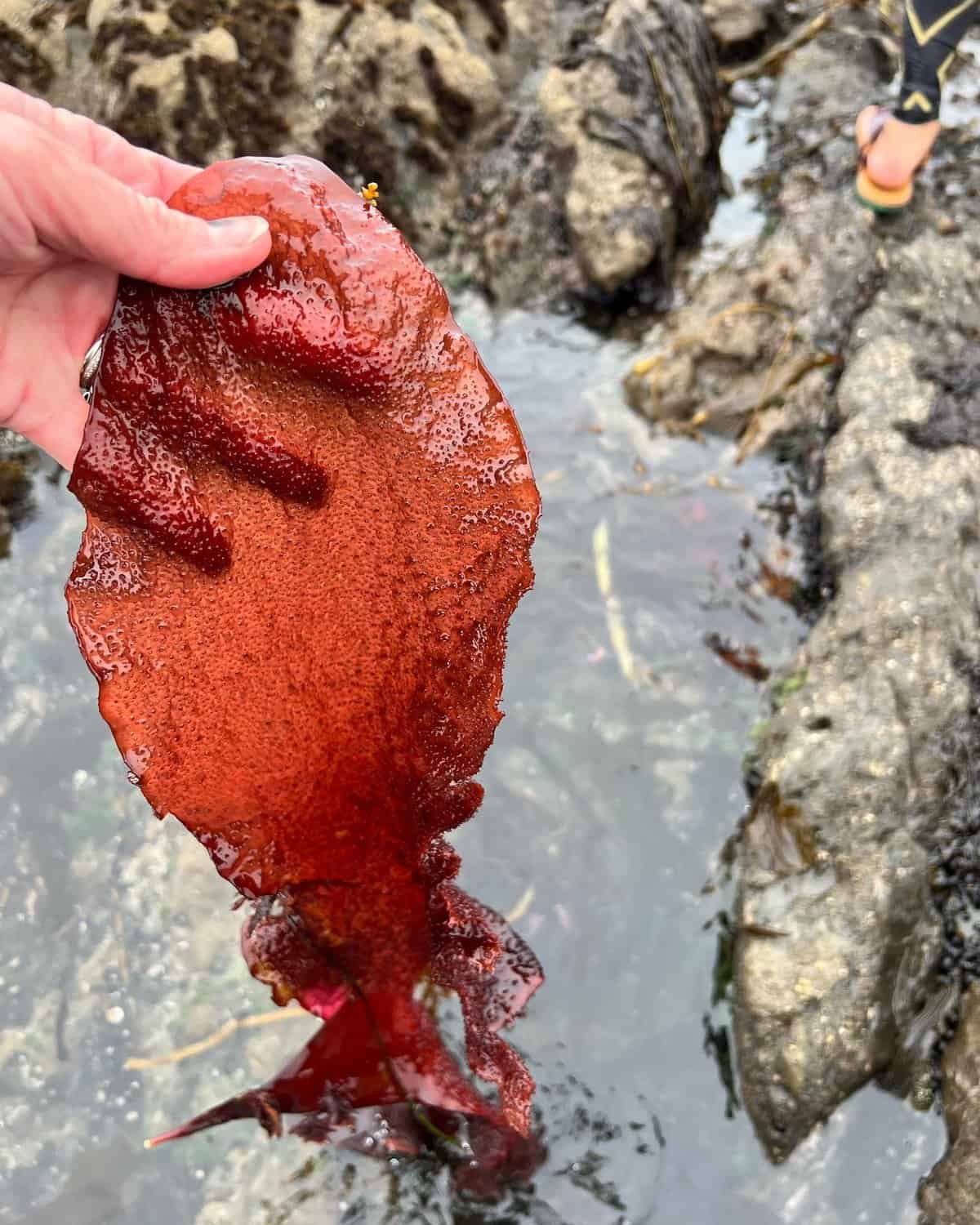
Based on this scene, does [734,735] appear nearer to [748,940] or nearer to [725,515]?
[748,940]

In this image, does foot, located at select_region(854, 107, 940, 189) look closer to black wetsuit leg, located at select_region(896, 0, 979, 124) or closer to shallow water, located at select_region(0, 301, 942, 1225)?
black wetsuit leg, located at select_region(896, 0, 979, 124)

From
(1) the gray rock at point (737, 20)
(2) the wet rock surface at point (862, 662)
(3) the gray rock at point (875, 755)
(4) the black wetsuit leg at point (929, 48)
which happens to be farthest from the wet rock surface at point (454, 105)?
(3) the gray rock at point (875, 755)

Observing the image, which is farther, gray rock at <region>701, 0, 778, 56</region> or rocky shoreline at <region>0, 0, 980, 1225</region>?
gray rock at <region>701, 0, 778, 56</region>

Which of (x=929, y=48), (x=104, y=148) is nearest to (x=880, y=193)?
(x=929, y=48)

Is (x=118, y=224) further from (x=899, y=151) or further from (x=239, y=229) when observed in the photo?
(x=899, y=151)

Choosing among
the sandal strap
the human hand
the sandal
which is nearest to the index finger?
the human hand

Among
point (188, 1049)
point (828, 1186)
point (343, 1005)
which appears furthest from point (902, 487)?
point (188, 1049)
